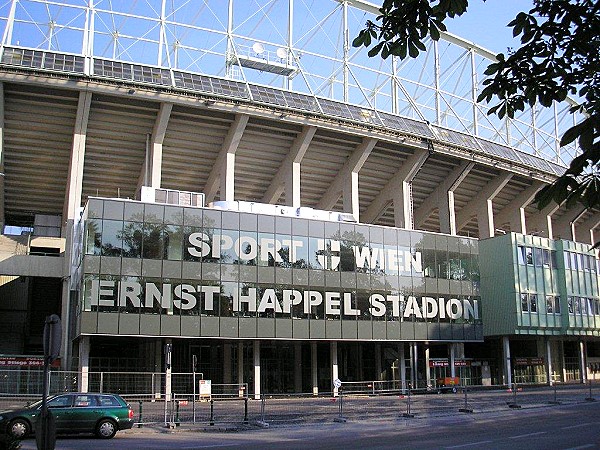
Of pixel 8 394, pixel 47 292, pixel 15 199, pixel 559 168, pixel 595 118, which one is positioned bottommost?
pixel 8 394

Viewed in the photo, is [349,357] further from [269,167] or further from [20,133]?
[20,133]

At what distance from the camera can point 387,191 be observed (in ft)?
187

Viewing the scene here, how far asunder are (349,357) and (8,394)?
26185 millimetres

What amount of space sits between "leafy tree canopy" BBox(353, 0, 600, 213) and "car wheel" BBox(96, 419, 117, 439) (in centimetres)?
1662

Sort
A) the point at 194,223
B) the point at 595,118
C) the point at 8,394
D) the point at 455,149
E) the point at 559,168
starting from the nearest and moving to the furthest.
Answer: the point at 595,118
the point at 8,394
the point at 194,223
the point at 455,149
the point at 559,168

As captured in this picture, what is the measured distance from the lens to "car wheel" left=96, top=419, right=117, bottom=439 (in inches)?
806

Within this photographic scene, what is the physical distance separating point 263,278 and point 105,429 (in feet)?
69.3

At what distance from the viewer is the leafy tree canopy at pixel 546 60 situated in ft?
19.0

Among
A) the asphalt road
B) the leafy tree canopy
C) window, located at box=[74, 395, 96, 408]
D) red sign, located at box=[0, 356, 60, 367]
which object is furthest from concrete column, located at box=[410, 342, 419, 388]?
the leafy tree canopy

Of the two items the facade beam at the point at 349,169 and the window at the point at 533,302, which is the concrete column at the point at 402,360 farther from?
the facade beam at the point at 349,169

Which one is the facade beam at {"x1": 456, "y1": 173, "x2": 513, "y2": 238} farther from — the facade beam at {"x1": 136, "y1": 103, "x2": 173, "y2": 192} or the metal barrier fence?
the facade beam at {"x1": 136, "y1": 103, "x2": 173, "y2": 192}

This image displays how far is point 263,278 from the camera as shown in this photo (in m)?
41.1

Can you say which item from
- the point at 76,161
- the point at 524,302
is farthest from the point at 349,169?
the point at 76,161

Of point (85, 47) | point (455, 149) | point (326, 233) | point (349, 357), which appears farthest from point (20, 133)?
point (455, 149)
